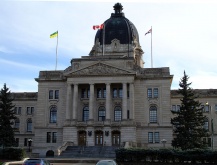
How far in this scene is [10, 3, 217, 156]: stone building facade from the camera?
68.4 m

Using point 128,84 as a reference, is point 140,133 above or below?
below

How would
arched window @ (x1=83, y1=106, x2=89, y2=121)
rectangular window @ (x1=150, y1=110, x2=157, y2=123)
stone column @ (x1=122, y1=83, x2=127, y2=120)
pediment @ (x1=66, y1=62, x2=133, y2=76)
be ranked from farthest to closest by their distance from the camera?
arched window @ (x1=83, y1=106, x2=89, y2=121), rectangular window @ (x1=150, y1=110, x2=157, y2=123), pediment @ (x1=66, y1=62, x2=133, y2=76), stone column @ (x1=122, y1=83, x2=127, y2=120)

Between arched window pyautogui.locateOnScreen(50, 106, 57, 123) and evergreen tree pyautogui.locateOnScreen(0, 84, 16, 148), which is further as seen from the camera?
arched window pyautogui.locateOnScreen(50, 106, 57, 123)

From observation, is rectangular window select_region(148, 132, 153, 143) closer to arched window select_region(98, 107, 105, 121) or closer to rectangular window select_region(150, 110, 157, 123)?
rectangular window select_region(150, 110, 157, 123)

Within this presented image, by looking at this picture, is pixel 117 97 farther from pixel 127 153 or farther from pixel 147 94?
pixel 127 153

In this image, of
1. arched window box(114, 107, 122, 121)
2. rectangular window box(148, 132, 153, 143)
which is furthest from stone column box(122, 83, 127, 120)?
rectangular window box(148, 132, 153, 143)

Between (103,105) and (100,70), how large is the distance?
7.21 meters

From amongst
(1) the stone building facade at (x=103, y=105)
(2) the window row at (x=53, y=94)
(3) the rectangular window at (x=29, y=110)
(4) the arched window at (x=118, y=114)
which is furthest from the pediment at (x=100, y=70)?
(3) the rectangular window at (x=29, y=110)

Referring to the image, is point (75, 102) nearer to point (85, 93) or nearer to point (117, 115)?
point (85, 93)

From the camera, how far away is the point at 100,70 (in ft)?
230

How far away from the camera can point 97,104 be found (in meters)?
72.2

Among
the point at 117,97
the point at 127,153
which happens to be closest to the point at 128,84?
the point at 117,97

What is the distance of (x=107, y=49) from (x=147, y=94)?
17.6 m

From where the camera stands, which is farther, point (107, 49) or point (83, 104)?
point (107, 49)
